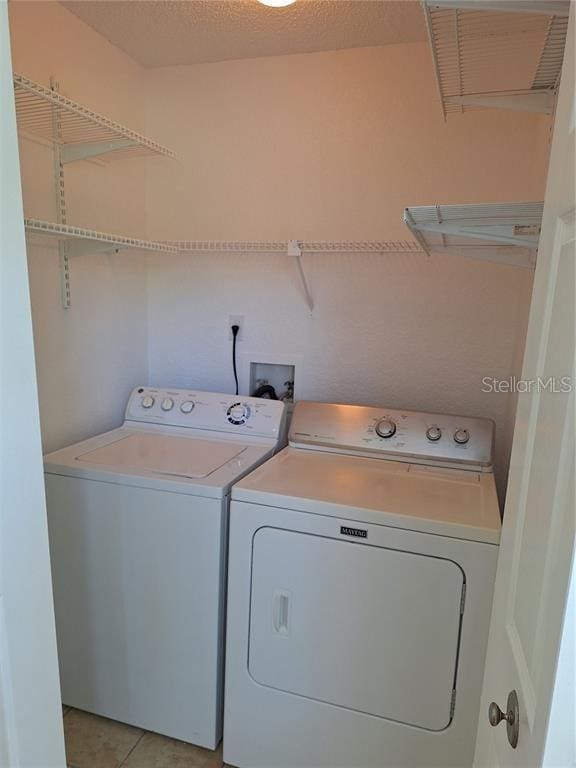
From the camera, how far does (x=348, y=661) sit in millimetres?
1466

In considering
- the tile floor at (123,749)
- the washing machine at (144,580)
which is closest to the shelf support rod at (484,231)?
the washing machine at (144,580)

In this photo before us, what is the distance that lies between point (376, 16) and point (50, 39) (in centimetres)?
115

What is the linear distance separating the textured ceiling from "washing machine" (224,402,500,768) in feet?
5.28

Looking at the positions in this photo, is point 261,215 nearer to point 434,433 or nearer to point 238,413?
point 238,413

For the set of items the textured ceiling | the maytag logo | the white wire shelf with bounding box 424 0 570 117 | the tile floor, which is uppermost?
the textured ceiling

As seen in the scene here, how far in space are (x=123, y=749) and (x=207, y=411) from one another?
4.03 feet

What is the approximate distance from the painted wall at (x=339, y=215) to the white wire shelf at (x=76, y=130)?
1.70 ft

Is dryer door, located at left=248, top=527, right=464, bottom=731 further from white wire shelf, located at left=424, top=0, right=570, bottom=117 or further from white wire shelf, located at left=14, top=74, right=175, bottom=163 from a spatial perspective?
white wire shelf, located at left=14, top=74, right=175, bottom=163

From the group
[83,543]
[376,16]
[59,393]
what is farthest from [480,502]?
[376,16]

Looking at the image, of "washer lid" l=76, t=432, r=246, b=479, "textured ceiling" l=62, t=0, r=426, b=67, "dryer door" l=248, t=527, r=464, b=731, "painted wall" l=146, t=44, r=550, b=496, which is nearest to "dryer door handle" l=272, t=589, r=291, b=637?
"dryer door" l=248, t=527, r=464, b=731

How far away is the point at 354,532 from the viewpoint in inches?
55.7

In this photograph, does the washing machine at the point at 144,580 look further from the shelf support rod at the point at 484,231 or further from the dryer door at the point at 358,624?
the shelf support rod at the point at 484,231

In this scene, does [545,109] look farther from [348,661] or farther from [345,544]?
[348,661]

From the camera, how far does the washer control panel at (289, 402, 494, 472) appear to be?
181 centimetres
